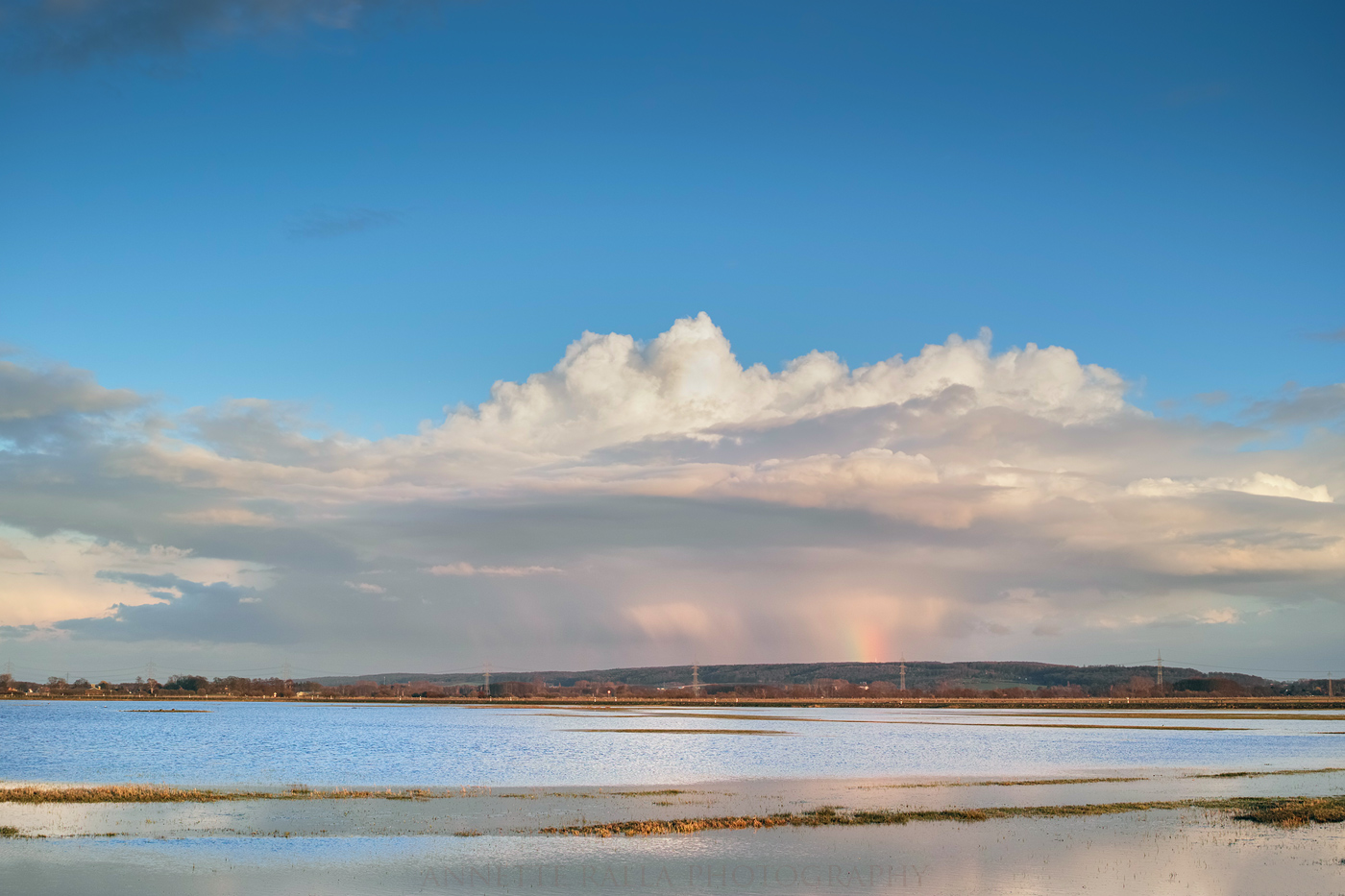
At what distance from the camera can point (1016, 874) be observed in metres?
26.7

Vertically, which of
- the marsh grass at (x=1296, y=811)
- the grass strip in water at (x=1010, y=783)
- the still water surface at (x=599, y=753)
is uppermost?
the marsh grass at (x=1296, y=811)

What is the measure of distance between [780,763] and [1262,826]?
32.4 meters

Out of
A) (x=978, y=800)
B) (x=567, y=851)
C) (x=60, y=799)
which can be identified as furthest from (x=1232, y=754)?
(x=60, y=799)

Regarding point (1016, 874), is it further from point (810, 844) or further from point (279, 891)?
point (279, 891)

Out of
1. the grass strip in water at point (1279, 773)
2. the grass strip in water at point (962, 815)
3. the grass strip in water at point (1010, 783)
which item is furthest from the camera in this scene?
the grass strip in water at point (1279, 773)

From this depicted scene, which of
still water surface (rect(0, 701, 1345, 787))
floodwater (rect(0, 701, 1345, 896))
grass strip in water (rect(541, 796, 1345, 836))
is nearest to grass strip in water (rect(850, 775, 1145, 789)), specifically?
floodwater (rect(0, 701, 1345, 896))

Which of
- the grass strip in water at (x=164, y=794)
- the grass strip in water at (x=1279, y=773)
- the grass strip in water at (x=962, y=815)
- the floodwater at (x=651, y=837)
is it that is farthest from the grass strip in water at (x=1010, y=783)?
the grass strip in water at (x=164, y=794)

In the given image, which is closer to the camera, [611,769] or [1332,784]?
[1332,784]

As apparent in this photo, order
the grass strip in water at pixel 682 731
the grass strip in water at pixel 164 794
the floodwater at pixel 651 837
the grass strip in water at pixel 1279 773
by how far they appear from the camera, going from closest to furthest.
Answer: the floodwater at pixel 651 837
the grass strip in water at pixel 164 794
the grass strip in water at pixel 1279 773
the grass strip in water at pixel 682 731

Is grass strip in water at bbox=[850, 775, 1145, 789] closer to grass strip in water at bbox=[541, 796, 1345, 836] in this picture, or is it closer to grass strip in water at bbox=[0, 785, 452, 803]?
grass strip in water at bbox=[541, 796, 1345, 836]

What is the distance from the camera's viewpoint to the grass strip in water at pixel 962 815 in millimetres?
33688

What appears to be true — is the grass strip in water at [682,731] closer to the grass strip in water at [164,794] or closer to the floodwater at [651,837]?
the floodwater at [651,837]

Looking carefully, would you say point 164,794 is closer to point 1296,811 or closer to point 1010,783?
point 1010,783

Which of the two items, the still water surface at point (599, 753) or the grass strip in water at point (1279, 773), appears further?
the still water surface at point (599, 753)
